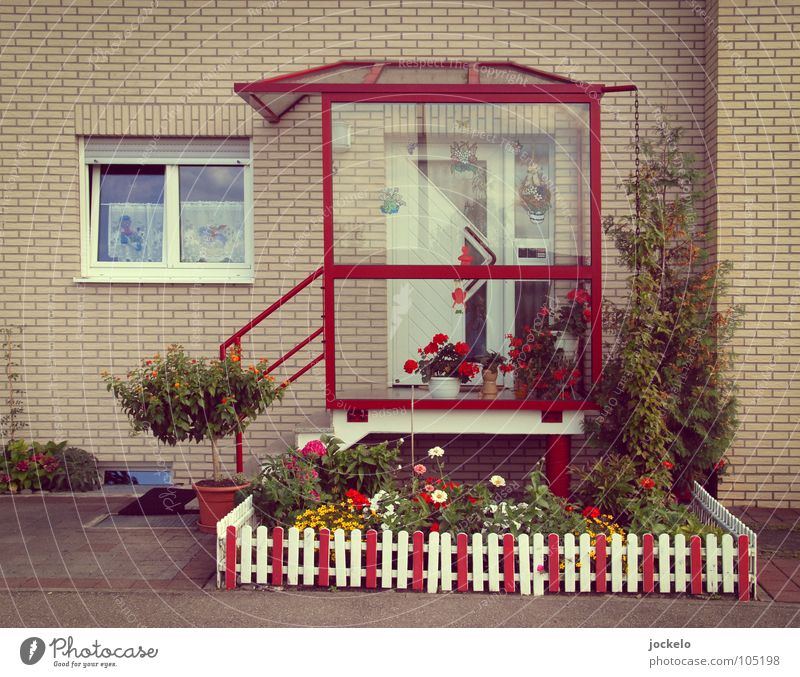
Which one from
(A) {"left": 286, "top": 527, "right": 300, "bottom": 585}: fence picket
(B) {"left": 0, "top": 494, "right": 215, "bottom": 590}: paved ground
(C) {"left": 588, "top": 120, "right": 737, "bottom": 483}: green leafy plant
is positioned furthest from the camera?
(C) {"left": 588, "top": 120, "right": 737, "bottom": 483}: green leafy plant

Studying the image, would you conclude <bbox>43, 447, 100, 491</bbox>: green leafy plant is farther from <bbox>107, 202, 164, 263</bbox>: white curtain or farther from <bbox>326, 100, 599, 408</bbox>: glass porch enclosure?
<bbox>326, 100, 599, 408</bbox>: glass porch enclosure

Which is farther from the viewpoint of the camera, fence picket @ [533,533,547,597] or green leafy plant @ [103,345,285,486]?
green leafy plant @ [103,345,285,486]

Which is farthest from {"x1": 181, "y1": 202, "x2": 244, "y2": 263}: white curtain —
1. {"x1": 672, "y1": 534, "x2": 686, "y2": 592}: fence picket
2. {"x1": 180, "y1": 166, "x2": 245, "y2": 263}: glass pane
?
{"x1": 672, "y1": 534, "x2": 686, "y2": 592}: fence picket

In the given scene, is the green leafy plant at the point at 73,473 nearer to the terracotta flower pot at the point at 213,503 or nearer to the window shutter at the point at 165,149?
the terracotta flower pot at the point at 213,503

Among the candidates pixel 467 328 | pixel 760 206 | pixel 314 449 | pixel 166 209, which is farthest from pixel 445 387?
pixel 166 209

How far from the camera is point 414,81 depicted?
7.68 metres

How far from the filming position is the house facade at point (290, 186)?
8086 millimetres

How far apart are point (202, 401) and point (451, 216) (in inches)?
106

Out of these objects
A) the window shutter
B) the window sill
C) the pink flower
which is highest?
the window shutter

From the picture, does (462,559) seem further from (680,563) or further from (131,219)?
(131,219)

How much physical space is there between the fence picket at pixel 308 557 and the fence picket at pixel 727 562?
2537 mm

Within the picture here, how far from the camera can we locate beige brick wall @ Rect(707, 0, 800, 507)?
8070 millimetres

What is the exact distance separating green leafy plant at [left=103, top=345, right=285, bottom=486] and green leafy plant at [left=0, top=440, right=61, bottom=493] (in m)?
1.94

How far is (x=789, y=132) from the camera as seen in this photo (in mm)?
8094
